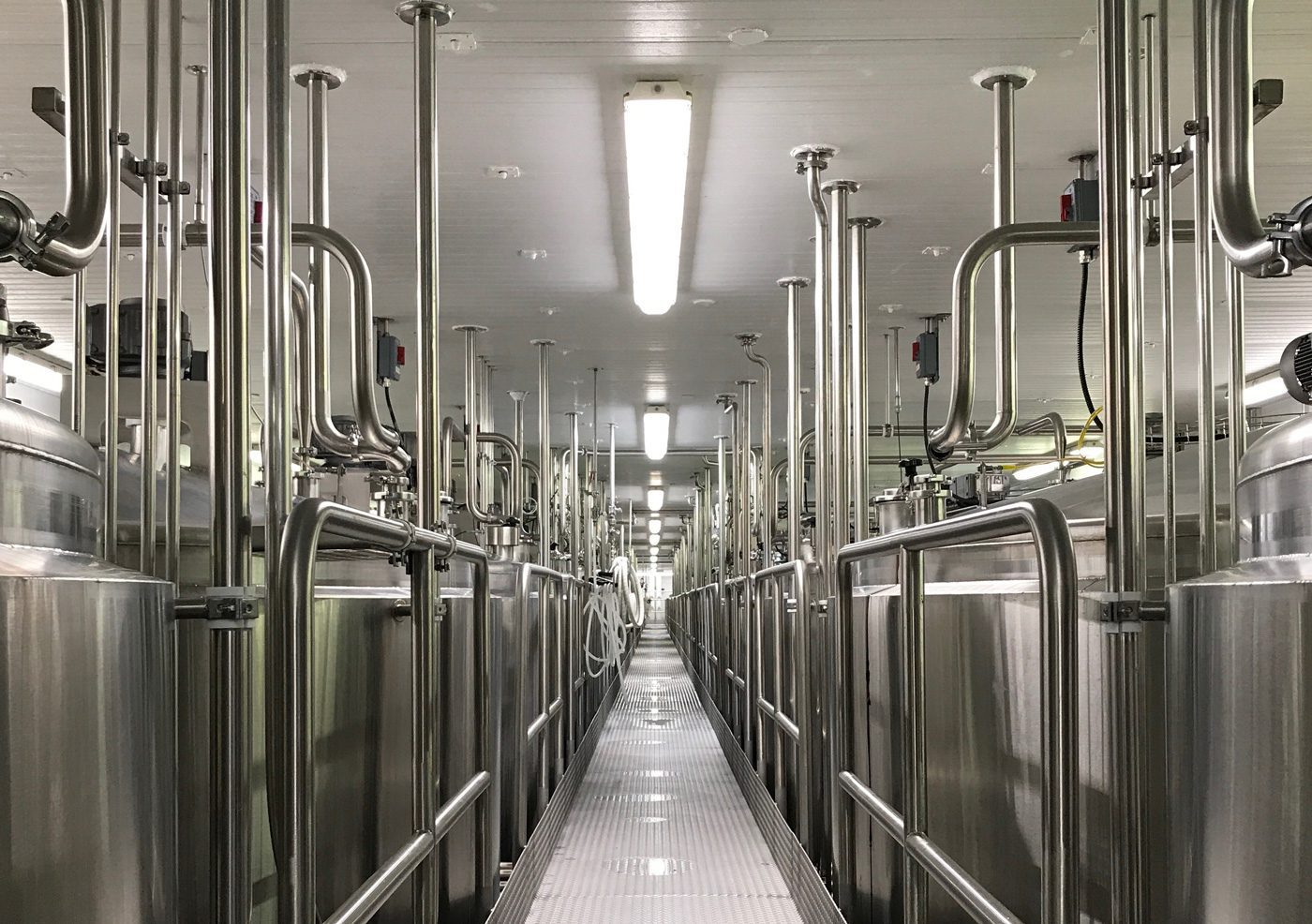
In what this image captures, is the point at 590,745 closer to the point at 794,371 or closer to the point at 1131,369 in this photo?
the point at 794,371

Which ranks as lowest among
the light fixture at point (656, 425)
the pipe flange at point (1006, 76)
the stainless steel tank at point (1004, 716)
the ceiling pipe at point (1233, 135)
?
the stainless steel tank at point (1004, 716)

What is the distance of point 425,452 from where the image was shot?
113 inches

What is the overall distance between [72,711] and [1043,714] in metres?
1.12

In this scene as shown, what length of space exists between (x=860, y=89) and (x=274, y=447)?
2.59 m

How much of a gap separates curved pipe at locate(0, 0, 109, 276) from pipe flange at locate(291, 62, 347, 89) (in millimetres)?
2185

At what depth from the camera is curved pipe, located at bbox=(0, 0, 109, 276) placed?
138 centimetres

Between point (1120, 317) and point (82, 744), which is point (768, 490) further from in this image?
point (82, 744)

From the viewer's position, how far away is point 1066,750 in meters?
1.48

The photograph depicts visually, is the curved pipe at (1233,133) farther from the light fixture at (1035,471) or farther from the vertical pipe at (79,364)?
the light fixture at (1035,471)

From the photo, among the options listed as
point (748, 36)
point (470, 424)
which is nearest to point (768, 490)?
point (470, 424)

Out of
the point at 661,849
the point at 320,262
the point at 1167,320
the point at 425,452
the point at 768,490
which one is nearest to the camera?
the point at 1167,320

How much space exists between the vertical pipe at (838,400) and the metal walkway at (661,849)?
3.89 feet

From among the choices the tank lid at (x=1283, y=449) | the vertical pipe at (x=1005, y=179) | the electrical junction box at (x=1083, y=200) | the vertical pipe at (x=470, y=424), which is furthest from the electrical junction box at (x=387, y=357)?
the tank lid at (x=1283, y=449)

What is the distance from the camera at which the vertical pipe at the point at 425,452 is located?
228 centimetres
